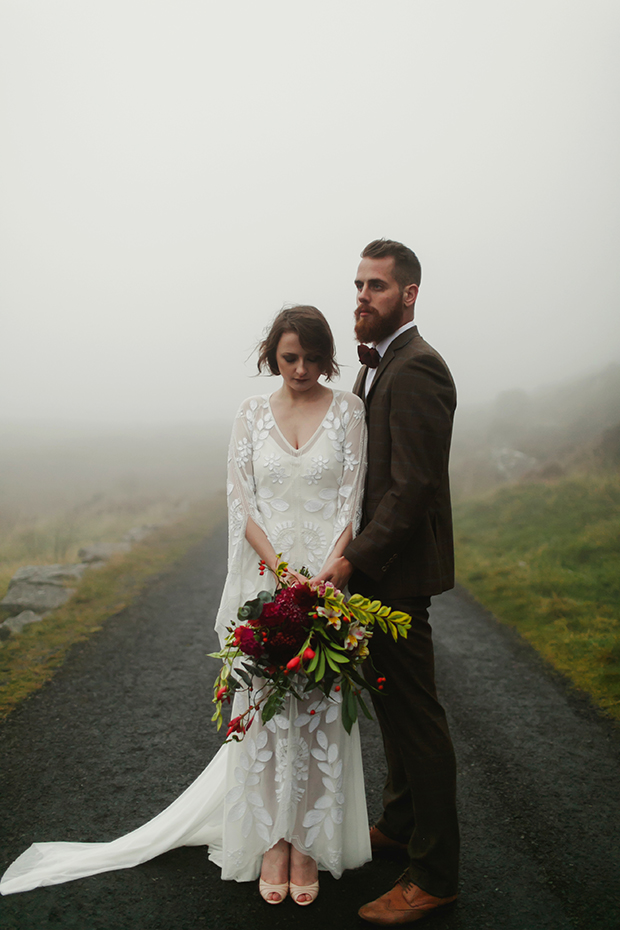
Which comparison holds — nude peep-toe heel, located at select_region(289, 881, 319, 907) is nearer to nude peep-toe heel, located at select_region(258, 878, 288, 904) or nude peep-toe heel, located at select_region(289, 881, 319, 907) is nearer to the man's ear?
nude peep-toe heel, located at select_region(258, 878, 288, 904)

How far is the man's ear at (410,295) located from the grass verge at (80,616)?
4409 mm

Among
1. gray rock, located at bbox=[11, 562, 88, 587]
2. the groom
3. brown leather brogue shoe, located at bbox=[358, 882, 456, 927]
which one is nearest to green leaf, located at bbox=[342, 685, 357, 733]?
the groom

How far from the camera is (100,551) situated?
12.0 metres

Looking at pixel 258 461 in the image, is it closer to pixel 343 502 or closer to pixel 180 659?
pixel 343 502

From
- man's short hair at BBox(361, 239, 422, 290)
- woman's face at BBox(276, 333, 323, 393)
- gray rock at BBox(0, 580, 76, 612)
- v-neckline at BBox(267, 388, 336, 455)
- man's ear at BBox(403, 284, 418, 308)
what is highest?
man's short hair at BBox(361, 239, 422, 290)

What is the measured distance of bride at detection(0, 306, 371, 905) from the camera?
3.08 metres

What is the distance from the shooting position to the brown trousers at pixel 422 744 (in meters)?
2.93

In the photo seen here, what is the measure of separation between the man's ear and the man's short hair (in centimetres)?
2

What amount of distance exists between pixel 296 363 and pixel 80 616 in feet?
19.8

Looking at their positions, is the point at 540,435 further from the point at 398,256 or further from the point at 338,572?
Result: the point at 338,572

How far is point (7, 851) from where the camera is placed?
3.38 metres

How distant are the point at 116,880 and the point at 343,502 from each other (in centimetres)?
213

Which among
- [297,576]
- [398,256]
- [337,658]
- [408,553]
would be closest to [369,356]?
[398,256]

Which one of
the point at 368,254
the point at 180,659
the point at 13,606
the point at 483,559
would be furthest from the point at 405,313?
the point at 483,559
